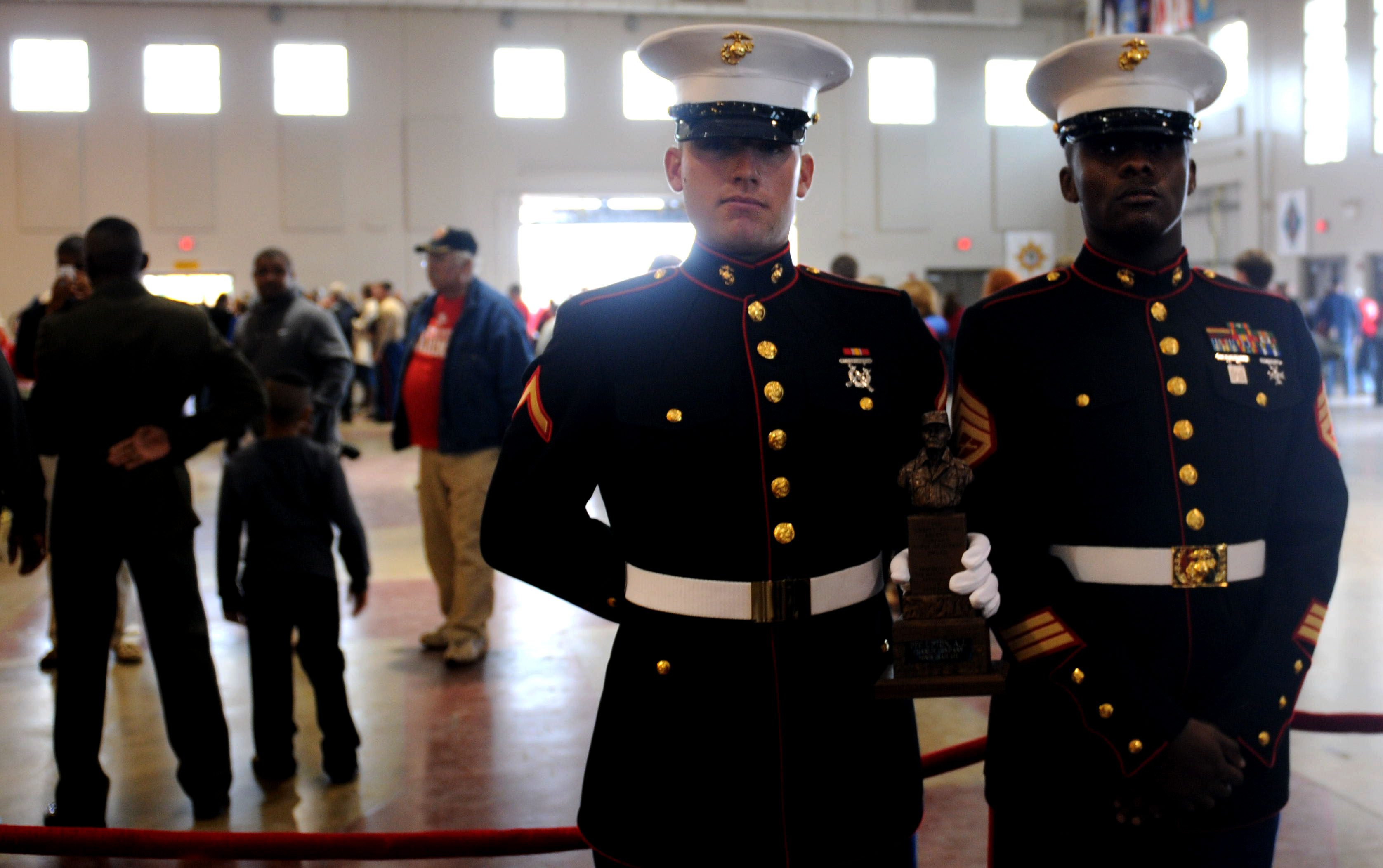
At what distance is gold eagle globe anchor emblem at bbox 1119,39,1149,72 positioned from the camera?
1862 mm

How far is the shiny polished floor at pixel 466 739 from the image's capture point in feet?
11.4

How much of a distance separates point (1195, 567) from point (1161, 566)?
50 mm

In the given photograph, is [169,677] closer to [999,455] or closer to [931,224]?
[999,455]

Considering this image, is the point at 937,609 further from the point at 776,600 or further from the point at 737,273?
the point at 737,273

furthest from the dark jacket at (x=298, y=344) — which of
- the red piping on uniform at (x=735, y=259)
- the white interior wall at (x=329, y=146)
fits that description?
the white interior wall at (x=329, y=146)

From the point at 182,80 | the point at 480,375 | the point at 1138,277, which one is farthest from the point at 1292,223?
the point at 1138,277

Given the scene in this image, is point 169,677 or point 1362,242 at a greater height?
point 1362,242

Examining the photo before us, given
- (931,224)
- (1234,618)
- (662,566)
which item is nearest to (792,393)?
(662,566)

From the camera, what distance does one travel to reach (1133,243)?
6.26 ft

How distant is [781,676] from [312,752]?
2895mm

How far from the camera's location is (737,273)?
178 cm

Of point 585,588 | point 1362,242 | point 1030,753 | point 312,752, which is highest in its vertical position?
point 1362,242

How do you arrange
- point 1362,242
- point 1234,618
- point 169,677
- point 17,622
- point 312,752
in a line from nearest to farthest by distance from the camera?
point 1234,618
point 169,677
point 312,752
point 17,622
point 1362,242

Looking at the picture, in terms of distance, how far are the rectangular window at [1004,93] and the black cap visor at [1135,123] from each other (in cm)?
2086
